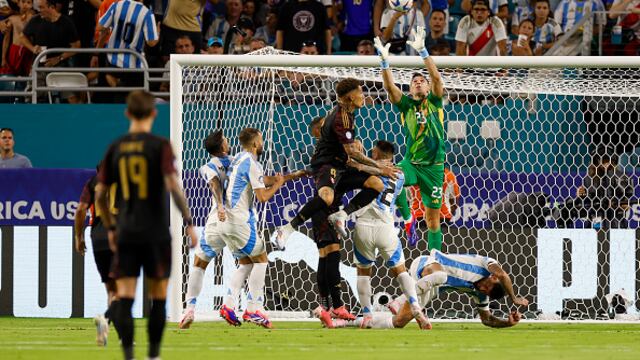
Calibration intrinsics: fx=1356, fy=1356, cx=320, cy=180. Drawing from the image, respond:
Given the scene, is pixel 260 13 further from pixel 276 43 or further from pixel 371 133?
pixel 371 133

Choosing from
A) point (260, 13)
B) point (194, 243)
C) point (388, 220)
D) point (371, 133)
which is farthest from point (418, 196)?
point (194, 243)

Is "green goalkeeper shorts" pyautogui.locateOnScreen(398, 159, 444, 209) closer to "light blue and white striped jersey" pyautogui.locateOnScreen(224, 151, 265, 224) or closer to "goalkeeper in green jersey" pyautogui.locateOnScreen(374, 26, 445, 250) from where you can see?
"goalkeeper in green jersey" pyautogui.locateOnScreen(374, 26, 445, 250)

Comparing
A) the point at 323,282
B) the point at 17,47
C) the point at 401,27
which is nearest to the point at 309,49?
the point at 401,27

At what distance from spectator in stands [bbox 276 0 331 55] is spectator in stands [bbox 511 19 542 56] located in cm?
246

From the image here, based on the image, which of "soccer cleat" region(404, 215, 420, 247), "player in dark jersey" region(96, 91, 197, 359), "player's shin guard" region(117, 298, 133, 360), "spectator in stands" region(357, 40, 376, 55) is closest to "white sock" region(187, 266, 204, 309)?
"soccer cleat" region(404, 215, 420, 247)

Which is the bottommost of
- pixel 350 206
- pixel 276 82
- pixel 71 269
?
pixel 71 269

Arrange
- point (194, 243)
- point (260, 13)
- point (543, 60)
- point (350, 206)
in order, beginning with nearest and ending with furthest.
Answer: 1. point (194, 243)
2. point (350, 206)
3. point (543, 60)
4. point (260, 13)

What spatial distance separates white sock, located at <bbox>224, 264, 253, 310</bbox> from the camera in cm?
1244

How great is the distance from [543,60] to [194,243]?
6.63m

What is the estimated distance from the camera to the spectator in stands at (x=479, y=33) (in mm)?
17828

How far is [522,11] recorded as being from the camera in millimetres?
19297

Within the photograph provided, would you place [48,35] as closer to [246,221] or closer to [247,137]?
[247,137]

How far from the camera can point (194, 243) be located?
26.1ft

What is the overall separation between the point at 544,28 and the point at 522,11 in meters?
0.84
